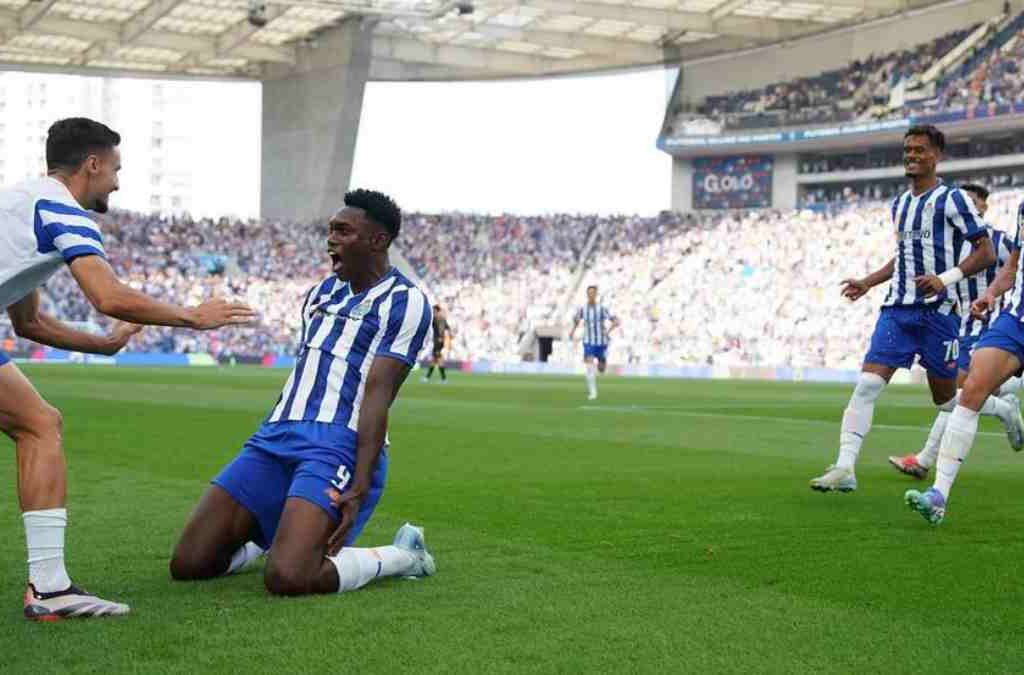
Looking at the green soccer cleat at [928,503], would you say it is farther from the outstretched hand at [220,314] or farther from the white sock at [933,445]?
the outstretched hand at [220,314]

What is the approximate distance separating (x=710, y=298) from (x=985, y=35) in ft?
50.8

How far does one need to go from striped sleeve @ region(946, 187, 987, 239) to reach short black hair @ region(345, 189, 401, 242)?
4520 millimetres

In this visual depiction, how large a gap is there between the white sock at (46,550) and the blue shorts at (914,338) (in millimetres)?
5775

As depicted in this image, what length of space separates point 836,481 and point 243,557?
13.5ft

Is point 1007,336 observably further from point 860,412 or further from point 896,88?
point 896,88

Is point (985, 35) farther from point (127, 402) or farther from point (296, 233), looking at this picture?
point (127, 402)

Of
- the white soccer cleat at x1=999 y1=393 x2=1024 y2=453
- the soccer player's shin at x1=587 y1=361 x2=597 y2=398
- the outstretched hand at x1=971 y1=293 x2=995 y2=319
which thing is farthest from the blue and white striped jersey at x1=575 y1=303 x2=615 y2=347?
the outstretched hand at x1=971 y1=293 x2=995 y2=319

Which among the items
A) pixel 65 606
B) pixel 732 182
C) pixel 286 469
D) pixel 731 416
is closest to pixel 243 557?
pixel 286 469

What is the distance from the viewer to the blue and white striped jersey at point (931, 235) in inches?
349

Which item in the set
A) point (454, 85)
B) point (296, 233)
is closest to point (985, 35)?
point (454, 85)

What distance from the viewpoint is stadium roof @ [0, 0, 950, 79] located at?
50.1 m

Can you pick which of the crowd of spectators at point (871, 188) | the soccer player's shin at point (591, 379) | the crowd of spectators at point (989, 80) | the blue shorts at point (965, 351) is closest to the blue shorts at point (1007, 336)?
the blue shorts at point (965, 351)

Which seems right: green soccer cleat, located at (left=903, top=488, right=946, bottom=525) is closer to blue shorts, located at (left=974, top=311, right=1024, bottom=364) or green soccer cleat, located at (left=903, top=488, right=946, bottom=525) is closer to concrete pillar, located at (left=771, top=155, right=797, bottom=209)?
blue shorts, located at (left=974, top=311, right=1024, bottom=364)

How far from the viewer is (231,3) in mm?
49906
